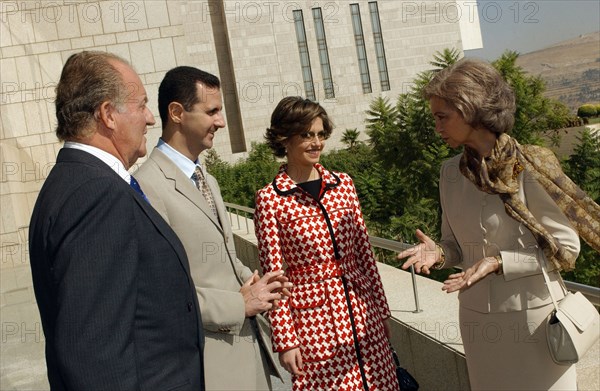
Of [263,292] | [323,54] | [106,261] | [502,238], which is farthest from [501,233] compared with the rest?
[323,54]

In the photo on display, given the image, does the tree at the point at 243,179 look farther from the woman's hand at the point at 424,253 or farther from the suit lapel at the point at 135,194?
the suit lapel at the point at 135,194

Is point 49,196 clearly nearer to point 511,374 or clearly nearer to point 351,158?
point 511,374

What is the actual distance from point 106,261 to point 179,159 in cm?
130

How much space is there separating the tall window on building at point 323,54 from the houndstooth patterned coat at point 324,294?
4914 centimetres

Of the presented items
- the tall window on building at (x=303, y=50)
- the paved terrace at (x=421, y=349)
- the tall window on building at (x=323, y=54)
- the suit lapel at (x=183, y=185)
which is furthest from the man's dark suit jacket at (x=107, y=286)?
the tall window on building at (x=323, y=54)

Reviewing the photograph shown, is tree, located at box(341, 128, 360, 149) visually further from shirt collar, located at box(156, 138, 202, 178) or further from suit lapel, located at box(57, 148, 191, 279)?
suit lapel, located at box(57, 148, 191, 279)

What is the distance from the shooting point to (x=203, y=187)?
3293 millimetres

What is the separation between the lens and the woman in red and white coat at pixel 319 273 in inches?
133

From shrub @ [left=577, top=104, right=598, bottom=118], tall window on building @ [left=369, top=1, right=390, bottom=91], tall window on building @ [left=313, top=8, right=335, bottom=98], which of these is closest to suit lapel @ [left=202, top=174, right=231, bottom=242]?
tall window on building @ [left=313, top=8, right=335, bottom=98]

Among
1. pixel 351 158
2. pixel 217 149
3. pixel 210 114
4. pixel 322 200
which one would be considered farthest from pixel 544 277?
pixel 217 149

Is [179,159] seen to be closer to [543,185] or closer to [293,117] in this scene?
[293,117]

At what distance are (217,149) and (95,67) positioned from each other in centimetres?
4721

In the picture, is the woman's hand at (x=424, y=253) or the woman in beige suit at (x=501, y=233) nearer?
the woman in beige suit at (x=501, y=233)

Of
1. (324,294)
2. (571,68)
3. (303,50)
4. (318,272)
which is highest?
(571,68)
